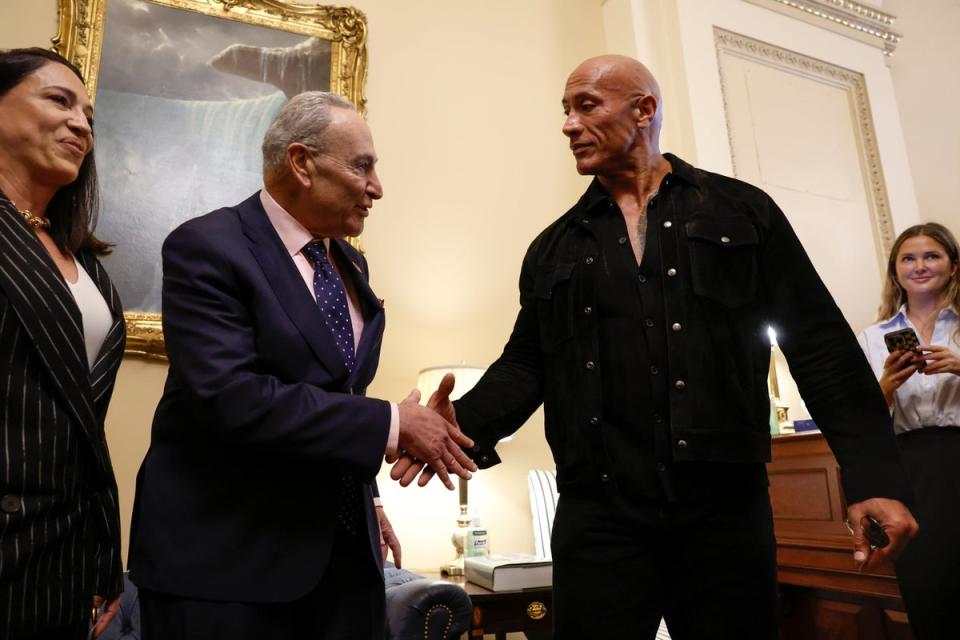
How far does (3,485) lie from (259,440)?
40 cm

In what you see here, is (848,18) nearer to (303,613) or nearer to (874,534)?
(874,534)

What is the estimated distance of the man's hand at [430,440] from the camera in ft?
4.32

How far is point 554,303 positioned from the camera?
1.64 m

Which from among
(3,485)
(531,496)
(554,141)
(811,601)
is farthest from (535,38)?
(3,485)

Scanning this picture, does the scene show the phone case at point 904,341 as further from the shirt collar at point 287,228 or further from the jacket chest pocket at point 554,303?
the shirt collar at point 287,228

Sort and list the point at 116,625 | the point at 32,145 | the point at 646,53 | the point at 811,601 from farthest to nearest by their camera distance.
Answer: the point at 646,53
the point at 811,601
the point at 116,625
the point at 32,145

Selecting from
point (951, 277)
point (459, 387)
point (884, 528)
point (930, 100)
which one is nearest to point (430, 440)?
point (884, 528)

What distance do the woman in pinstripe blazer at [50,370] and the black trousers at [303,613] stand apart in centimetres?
17

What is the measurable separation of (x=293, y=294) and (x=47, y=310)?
0.43 metres

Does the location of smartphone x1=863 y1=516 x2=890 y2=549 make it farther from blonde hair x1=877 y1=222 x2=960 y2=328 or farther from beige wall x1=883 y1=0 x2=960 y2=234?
beige wall x1=883 y1=0 x2=960 y2=234

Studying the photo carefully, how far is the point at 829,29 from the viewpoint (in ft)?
17.3

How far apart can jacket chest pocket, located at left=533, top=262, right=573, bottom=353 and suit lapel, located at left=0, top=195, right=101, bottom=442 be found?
919 millimetres

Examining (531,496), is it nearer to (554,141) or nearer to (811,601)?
(811,601)

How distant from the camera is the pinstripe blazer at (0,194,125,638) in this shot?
1153 millimetres
